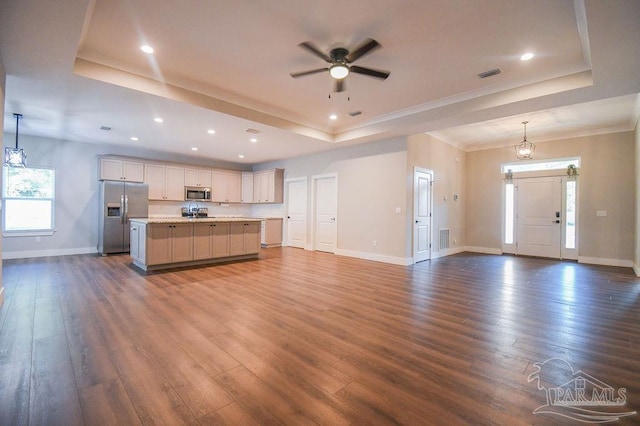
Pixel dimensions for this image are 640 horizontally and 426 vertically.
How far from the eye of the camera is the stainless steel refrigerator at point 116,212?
6.68m

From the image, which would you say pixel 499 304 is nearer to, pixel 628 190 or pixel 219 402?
pixel 219 402

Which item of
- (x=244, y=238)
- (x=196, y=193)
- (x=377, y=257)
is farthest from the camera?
(x=196, y=193)

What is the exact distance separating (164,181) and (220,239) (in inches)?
132

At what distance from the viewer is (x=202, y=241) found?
567 cm

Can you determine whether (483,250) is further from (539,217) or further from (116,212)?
(116,212)

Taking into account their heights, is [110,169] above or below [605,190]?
above

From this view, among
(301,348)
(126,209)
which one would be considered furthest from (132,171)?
(301,348)

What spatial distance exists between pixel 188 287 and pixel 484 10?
4785mm

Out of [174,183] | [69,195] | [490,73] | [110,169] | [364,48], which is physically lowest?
[69,195]

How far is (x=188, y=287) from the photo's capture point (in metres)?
4.10

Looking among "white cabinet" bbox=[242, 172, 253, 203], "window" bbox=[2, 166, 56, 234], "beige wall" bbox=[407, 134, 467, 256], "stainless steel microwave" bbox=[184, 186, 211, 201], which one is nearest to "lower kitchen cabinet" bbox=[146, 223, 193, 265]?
"stainless steel microwave" bbox=[184, 186, 211, 201]

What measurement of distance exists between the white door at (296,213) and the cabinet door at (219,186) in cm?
222

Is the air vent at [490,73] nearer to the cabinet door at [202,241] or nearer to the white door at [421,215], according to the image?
the white door at [421,215]

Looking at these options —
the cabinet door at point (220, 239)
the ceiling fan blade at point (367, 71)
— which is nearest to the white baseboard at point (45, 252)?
the cabinet door at point (220, 239)
